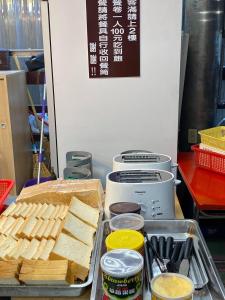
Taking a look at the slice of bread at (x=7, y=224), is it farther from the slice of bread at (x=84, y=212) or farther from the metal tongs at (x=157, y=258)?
the metal tongs at (x=157, y=258)

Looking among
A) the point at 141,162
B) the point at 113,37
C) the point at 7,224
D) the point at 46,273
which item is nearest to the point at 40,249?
the point at 46,273

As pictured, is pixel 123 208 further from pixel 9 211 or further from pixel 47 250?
pixel 9 211

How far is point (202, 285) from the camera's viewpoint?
0.98 m

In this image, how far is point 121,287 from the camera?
81 centimetres

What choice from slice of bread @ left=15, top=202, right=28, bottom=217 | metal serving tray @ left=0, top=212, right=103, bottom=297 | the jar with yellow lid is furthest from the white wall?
metal serving tray @ left=0, top=212, right=103, bottom=297

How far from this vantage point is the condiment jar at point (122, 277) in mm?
807

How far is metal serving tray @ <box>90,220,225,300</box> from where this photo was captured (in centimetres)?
96

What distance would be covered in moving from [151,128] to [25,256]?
1377mm

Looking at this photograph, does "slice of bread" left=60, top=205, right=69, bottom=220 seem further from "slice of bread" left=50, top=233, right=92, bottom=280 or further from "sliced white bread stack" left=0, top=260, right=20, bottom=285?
"sliced white bread stack" left=0, top=260, right=20, bottom=285

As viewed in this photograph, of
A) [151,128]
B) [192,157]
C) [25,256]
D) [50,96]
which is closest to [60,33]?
[50,96]

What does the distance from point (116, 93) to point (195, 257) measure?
1314 mm

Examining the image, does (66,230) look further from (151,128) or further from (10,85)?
(10,85)

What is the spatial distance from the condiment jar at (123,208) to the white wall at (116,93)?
1.03 metres

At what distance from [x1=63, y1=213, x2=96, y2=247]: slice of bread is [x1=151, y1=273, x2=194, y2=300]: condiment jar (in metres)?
0.36
